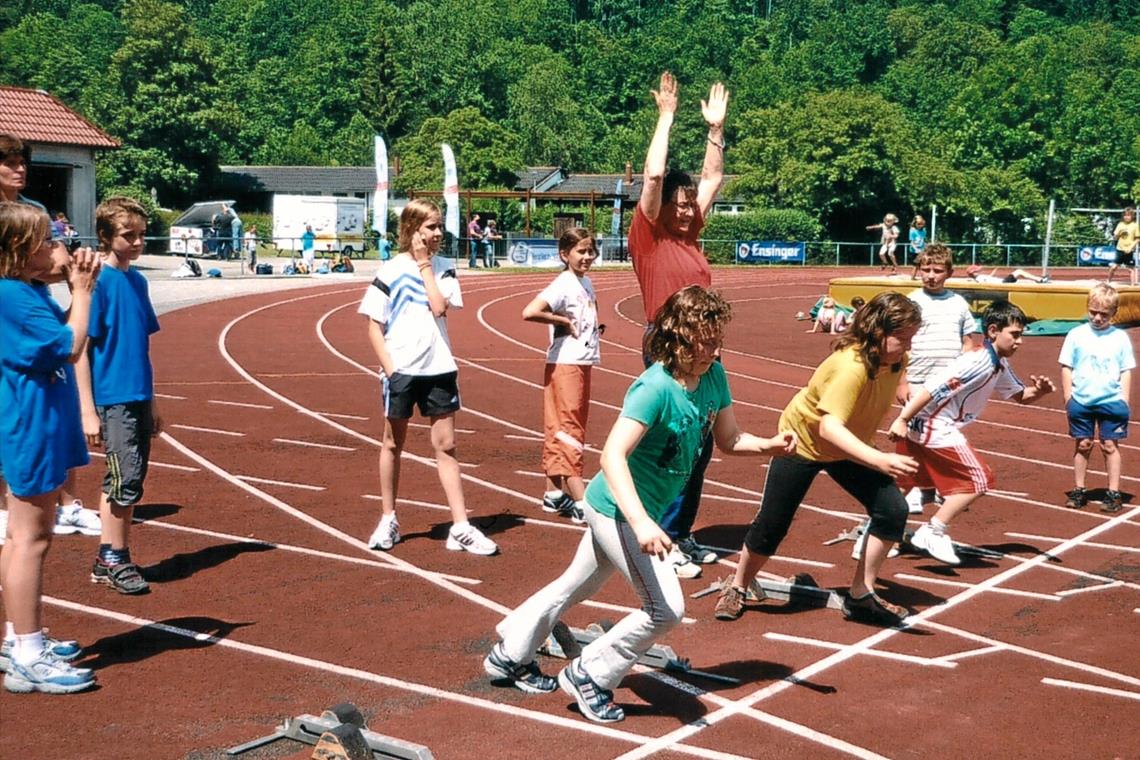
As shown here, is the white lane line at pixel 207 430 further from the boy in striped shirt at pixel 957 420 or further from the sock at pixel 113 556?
the boy in striped shirt at pixel 957 420

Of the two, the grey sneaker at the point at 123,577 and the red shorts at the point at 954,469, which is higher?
the red shorts at the point at 954,469

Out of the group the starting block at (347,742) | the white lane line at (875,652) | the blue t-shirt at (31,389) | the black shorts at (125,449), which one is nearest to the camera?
the starting block at (347,742)

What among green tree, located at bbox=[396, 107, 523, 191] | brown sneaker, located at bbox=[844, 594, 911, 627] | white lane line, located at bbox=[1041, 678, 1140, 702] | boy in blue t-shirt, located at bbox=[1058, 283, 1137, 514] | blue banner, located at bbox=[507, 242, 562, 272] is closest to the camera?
white lane line, located at bbox=[1041, 678, 1140, 702]

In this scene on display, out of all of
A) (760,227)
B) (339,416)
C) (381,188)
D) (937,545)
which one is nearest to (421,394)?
(937,545)

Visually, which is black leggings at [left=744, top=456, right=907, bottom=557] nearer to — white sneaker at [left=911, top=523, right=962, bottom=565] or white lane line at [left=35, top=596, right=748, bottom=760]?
white sneaker at [left=911, top=523, right=962, bottom=565]

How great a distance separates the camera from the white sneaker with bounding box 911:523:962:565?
7.73 metres

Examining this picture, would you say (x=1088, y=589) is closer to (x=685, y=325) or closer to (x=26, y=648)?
(x=685, y=325)

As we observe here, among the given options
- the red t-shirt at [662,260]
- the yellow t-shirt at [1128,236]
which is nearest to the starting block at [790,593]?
the red t-shirt at [662,260]

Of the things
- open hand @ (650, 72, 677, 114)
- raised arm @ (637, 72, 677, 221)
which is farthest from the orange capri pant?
open hand @ (650, 72, 677, 114)

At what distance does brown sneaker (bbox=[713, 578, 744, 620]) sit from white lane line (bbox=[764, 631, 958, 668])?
229 millimetres

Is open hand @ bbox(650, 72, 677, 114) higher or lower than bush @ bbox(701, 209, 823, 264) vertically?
higher

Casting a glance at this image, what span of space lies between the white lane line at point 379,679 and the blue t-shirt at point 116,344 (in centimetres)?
107

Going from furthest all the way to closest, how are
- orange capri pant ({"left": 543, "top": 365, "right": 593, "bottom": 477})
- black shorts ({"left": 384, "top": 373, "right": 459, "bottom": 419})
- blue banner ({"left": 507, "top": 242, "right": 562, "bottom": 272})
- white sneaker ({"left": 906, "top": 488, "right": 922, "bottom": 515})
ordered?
blue banner ({"left": 507, "top": 242, "right": 562, "bottom": 272}) < white sneaker ({"left": 906, "top": 488, "right": 922, "bottom": 515}) < orange capri pant ({"left": 543, "top": 365, "right": 593, "bottom": 477}) < black shorts ({"left": 384, "top": 373, "right": 459, "bottom": 419})

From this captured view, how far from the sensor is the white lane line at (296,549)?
287 inches
